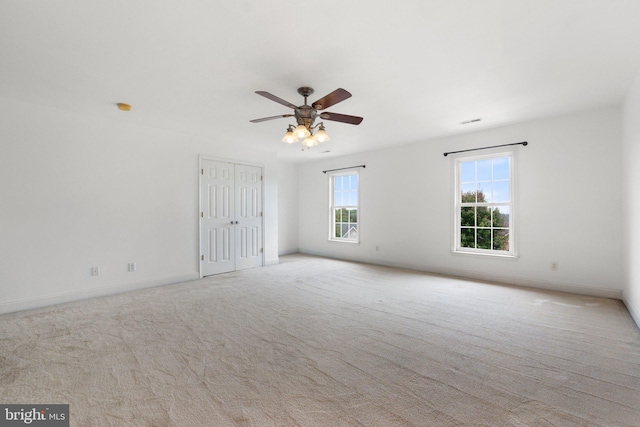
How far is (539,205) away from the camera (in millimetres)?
4348

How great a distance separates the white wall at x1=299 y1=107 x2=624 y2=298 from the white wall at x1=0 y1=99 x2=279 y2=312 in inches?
157

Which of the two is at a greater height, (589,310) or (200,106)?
(200,106)

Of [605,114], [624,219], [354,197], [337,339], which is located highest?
[605,114]

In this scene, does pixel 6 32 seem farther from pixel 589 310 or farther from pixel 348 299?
pixel 589 310

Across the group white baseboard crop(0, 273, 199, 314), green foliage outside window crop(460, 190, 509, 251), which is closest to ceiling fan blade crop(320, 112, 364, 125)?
green foliage outside window crop(460, 190, 509, 251)

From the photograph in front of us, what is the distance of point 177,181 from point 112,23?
3.06 meters

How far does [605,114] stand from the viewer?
385 cm

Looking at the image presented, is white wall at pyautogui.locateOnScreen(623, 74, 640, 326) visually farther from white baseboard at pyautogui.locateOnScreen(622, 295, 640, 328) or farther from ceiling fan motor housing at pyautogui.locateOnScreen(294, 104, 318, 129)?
ceiling fan motor housing at pyautogui.locateOnScreen(294, 104, 318, 129)

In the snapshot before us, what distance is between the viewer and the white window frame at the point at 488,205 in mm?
4598

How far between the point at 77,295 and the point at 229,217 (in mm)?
2543

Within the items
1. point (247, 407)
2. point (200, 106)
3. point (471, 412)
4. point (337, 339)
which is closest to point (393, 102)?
point (200, 106)

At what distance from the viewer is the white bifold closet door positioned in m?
5.27

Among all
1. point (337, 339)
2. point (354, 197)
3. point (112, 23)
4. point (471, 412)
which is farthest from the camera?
point (354, 197)
